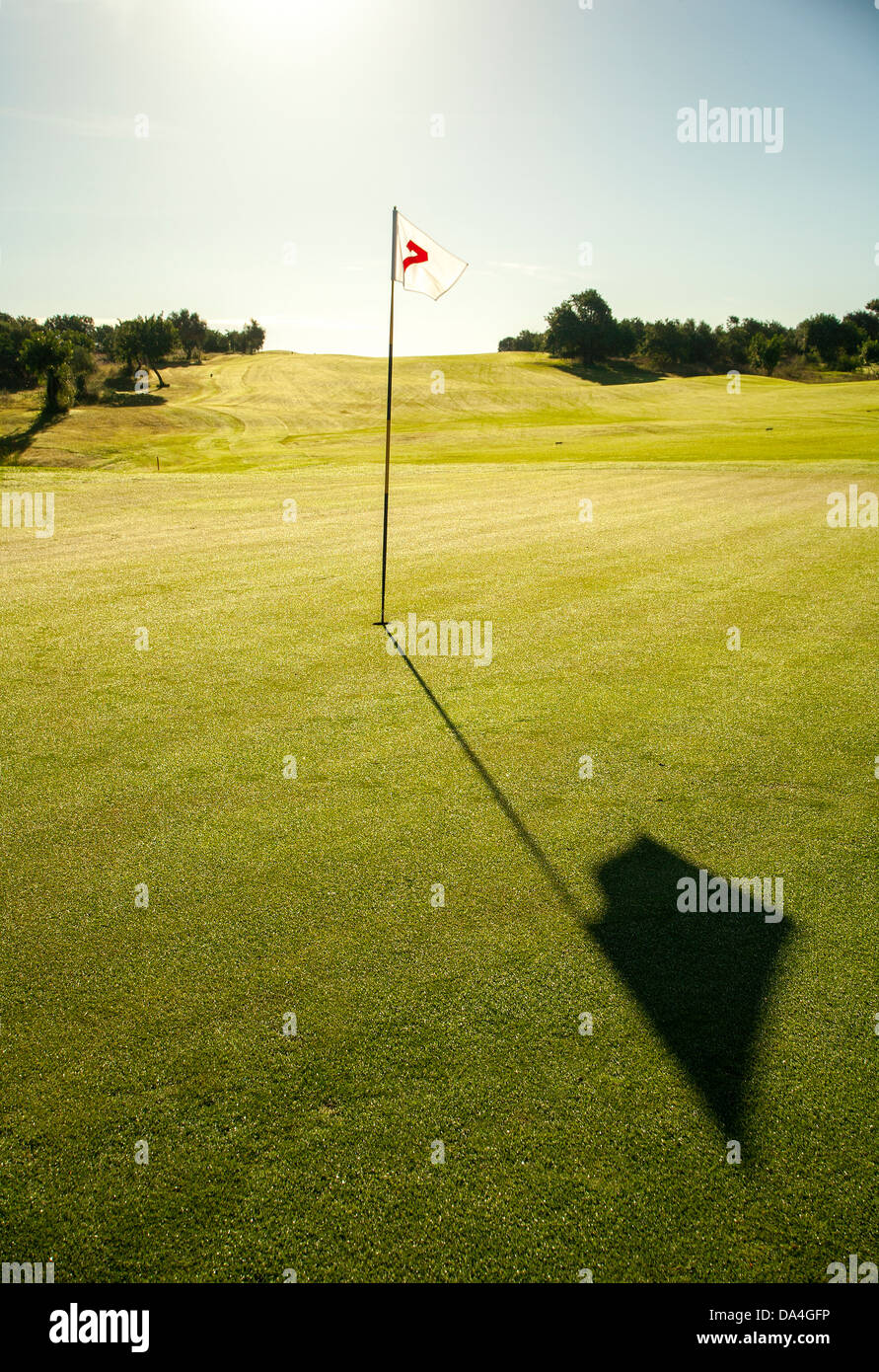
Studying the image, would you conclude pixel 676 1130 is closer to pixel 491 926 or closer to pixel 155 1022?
pixel 491 926

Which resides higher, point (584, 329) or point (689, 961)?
point (584, 329)

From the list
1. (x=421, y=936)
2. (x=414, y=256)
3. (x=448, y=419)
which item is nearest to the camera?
(x=421, y=936)

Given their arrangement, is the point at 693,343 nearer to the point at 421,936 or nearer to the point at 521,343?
the point at 521,343

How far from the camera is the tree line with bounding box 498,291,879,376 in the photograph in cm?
12200

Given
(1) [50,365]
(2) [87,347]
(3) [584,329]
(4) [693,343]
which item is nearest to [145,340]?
(2) [87,347]

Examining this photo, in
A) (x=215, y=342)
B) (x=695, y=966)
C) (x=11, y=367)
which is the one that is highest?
(x=215, y=342)

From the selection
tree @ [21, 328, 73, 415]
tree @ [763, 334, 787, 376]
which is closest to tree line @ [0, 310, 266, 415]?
tree @ [21, 328, 73, 415]

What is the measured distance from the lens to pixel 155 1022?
4.20 meters

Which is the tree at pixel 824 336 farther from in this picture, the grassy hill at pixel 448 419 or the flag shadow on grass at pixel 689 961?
the flag shadow on grass at pixel 689 961

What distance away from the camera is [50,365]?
2586 inches

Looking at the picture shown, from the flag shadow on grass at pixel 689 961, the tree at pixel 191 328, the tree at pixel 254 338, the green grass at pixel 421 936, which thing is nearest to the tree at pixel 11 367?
the tree at pixel 191 328

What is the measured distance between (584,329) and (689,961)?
13363 centimetres

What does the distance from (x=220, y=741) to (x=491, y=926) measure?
3808mm
